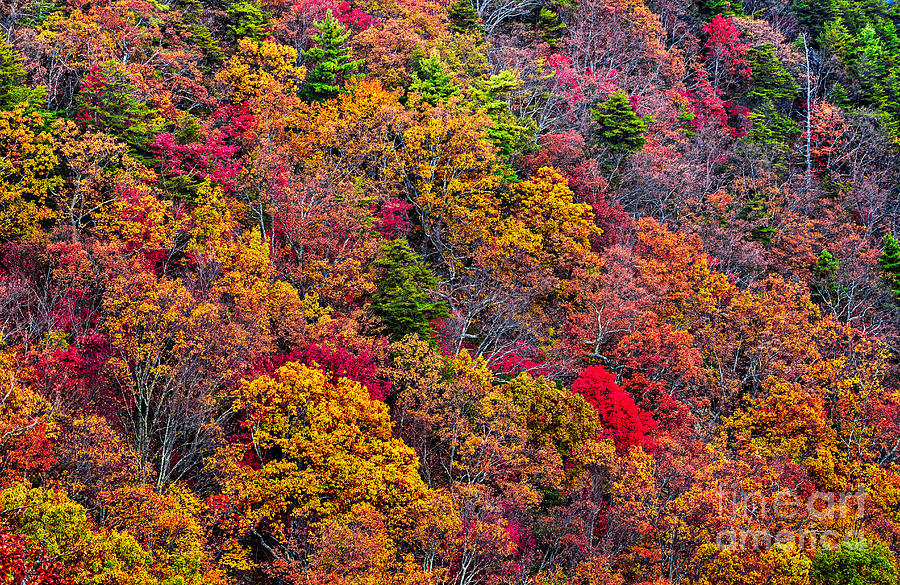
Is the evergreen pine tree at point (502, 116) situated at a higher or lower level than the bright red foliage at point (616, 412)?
higher

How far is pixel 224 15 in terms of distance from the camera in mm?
59562

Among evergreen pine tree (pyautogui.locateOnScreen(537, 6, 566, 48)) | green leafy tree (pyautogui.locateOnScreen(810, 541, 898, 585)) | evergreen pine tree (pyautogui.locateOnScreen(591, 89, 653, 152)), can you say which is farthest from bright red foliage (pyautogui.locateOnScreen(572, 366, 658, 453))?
evergreen pine tree (pyautogui.locateOnScreen(537, 6, 566, 48))

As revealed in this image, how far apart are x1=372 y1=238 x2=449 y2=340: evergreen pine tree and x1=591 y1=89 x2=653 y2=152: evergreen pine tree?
958 inches

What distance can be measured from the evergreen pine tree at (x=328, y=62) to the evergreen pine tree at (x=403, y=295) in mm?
16061

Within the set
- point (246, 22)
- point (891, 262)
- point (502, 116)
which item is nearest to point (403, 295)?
point (502, 116)

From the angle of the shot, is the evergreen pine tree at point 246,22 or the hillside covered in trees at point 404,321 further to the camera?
the evergreen pine tree at point 246,22

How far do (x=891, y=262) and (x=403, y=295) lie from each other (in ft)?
144

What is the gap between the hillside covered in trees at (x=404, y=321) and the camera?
33000 millimetres

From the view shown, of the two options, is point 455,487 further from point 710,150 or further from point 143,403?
point 710,150

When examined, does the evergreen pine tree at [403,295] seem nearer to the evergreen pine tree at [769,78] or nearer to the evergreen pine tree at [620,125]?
the evergreen pine tree at [620,125]

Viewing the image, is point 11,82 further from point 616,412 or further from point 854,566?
point 854,566

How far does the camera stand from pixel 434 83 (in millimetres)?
56375

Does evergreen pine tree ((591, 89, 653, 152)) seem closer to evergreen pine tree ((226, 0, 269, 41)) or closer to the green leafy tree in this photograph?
evergreen pine tree ((226, 0, 269, 41))

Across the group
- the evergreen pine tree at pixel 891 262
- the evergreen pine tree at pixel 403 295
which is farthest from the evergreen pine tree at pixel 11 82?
the evergreen pine tree at pixel 891 262
